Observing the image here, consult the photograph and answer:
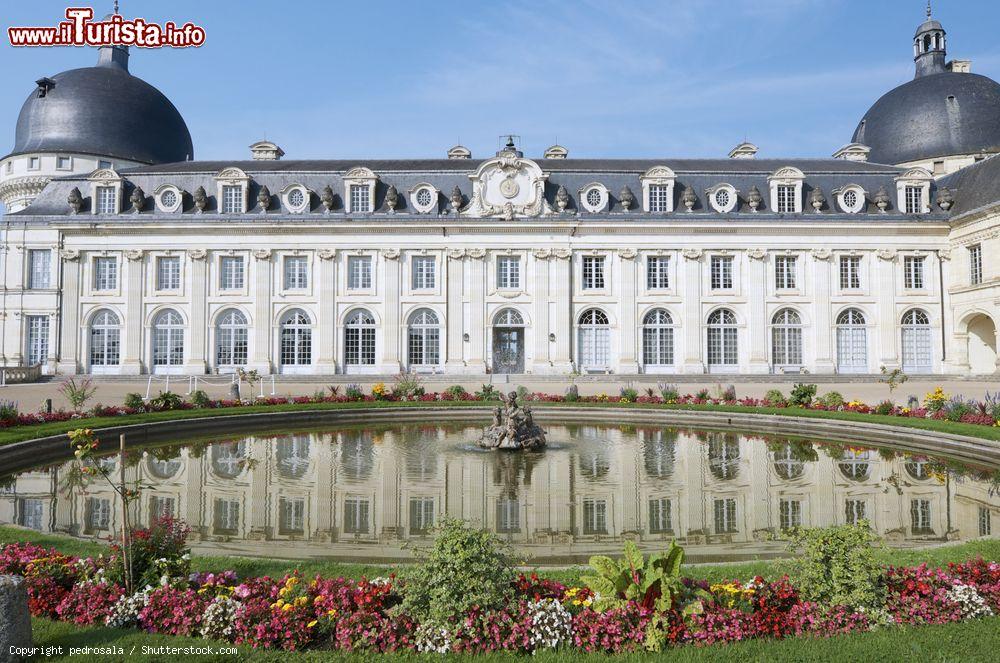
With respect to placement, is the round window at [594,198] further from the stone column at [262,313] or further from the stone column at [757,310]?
the stone column at [262,313]

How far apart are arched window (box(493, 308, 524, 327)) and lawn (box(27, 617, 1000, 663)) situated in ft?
119

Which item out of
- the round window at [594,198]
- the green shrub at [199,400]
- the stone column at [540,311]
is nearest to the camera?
the green shrub at [199,400]

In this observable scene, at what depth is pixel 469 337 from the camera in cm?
4091

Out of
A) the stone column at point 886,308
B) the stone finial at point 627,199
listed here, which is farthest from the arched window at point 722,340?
the stone column at point 886,308

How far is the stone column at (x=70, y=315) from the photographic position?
40438mm

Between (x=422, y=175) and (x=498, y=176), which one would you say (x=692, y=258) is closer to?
→ (x=498, y=176)

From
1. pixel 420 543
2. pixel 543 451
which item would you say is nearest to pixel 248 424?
pixel 543 451

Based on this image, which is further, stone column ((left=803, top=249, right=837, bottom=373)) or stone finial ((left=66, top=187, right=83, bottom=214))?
stone column ((left=803, top=249, right=837, bottom=373))

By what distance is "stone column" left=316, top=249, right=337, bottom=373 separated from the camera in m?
40.8

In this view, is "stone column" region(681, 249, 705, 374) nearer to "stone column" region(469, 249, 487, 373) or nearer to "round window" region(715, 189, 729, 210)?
"round window" region(715, 189, 729, 210)

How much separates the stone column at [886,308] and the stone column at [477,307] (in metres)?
26.2

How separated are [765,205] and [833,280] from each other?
6755 millimetres

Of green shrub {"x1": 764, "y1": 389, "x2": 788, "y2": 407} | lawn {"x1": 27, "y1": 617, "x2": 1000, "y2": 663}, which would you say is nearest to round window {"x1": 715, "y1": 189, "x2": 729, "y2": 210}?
green shrub {"x1": 764, "y1": 389, "x2": 788, "y2": 407}

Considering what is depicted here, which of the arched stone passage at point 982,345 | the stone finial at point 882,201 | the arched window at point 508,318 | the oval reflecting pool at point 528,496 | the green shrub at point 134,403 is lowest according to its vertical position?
the oval reflecting pool at point 528,496
